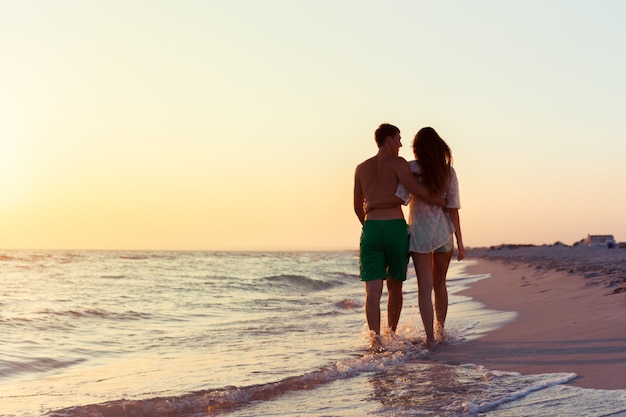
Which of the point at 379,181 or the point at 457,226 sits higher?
the point at 379,181

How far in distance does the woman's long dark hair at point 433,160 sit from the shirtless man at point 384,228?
0.09 m

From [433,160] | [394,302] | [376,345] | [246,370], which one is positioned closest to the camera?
[246,370]

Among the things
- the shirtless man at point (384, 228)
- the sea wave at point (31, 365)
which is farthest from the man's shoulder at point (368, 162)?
the sea wave at point (31, 365)

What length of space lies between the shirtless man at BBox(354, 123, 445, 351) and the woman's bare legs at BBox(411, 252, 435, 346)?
0.13 metres

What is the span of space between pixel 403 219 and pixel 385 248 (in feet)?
0.99

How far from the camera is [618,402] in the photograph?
3.21 meters

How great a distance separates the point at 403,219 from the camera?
613 cm

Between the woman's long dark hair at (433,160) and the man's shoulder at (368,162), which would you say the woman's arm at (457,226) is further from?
the man's shoulder at (368,162)

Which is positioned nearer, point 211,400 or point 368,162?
point 211,400

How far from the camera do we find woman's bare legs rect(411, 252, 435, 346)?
5.91m

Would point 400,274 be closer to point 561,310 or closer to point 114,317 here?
point 561,310

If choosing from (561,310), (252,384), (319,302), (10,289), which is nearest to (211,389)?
(252,384)

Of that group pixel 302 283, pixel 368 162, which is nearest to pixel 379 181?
pixel 368 162

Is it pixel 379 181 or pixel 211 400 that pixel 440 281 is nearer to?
pixel 379 181
